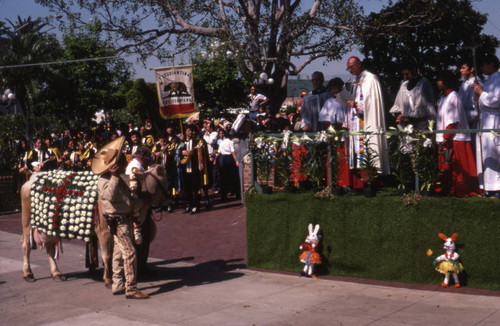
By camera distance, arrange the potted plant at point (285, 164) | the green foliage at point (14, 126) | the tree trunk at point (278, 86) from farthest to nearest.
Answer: the green foliage at point (14, 126) → the tree trunk at point (278, 86) → the potted plant at point (285, 164)

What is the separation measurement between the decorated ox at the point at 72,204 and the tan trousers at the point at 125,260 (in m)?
0.36

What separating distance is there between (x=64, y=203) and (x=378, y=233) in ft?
13.7

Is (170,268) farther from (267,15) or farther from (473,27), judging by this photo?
(473,27)

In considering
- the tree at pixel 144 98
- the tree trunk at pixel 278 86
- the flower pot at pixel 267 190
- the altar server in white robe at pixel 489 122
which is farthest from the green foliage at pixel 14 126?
the altar server in white robe at pixel 489 122

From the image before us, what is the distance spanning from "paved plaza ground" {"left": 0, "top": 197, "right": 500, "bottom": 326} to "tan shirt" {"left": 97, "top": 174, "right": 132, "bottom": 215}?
1.12 meters

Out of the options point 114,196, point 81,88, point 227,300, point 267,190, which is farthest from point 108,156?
point 81,88

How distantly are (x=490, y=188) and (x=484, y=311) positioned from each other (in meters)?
1.84

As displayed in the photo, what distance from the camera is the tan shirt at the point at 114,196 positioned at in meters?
8.65

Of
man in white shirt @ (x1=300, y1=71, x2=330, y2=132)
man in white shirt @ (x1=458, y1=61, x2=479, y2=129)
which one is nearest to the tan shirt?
man in white shirt @ (x1=300, y1=71, x2=330, y2=132)

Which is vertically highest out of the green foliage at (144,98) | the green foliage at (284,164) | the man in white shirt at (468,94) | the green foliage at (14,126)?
the green foliage at (144,98)

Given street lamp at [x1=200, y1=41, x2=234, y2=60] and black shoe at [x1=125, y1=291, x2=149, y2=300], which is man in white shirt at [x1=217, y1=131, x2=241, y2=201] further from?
black shoe at [x1=125, y1=291, x2=149, y2=300]

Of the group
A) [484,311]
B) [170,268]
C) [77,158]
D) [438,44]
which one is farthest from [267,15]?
[484,311]

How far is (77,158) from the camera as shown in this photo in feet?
56.1

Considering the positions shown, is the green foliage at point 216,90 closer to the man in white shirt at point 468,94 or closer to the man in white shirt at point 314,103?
the man in white shirt at point 314,103
